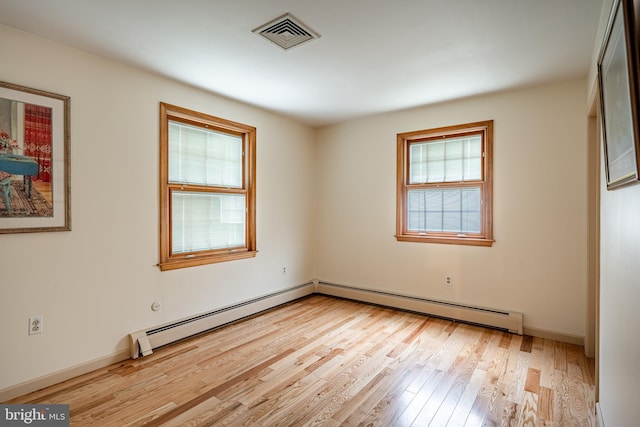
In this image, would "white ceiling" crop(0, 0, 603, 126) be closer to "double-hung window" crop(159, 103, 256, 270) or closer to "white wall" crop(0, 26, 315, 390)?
"white wall" crop(0, 26, 315, 390)

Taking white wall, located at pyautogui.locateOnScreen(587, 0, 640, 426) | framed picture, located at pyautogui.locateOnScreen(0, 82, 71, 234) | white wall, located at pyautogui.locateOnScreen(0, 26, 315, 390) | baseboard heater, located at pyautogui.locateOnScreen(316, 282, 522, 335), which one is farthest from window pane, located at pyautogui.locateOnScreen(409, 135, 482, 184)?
framed picture, located at pyautogui.locateOnScreen(0, 82, 71, 234)

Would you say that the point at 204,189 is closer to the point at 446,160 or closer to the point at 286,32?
the point at 286,32

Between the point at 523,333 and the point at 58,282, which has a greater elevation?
the point at 58,282

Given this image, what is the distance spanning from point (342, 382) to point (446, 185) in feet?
8.51

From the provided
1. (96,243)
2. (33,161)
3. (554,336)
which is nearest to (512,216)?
(554,336)

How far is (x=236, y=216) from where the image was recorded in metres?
3.99

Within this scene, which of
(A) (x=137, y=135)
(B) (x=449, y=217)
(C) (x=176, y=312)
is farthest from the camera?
(B) (x=449, y=217)

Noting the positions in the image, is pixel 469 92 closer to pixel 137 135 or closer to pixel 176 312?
pixel 137 135

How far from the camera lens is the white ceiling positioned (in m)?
2.04

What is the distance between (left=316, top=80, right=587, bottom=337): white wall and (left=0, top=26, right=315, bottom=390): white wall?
7.00 ft

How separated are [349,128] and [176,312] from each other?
3270 millimetres

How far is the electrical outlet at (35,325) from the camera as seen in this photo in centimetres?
234

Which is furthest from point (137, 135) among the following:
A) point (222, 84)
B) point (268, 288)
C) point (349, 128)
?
point (349, 128)

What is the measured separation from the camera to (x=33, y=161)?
2.36 metres
